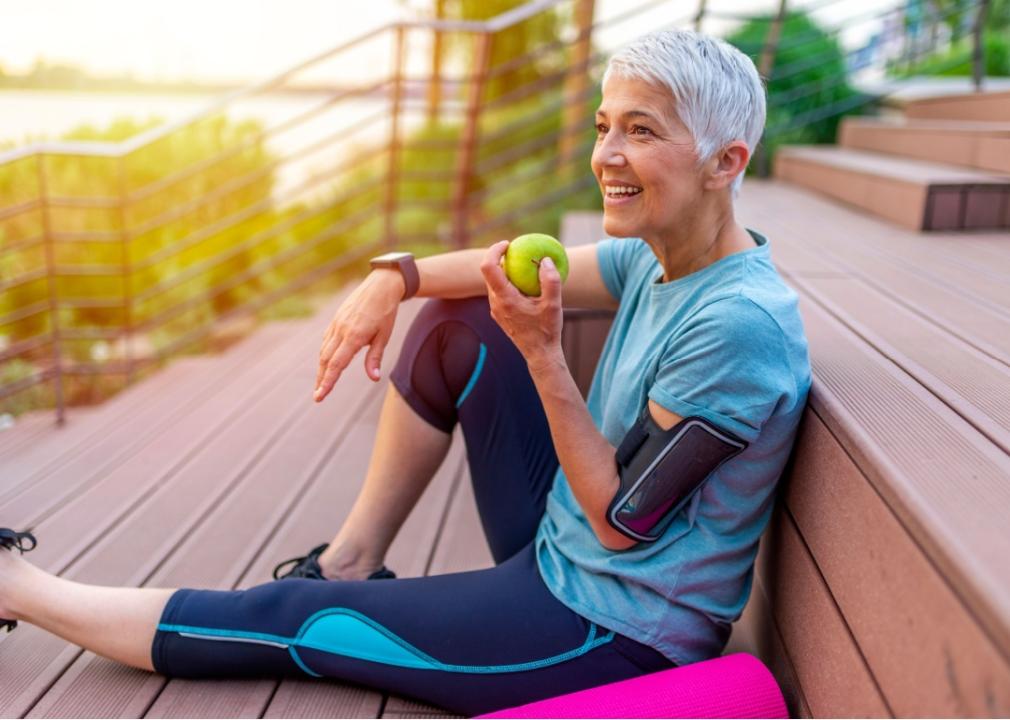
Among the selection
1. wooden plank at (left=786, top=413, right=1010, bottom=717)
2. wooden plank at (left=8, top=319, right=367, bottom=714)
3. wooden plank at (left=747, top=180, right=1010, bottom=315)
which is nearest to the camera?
wooden plank at (left=786, top=413, right=1010, bottom=717)

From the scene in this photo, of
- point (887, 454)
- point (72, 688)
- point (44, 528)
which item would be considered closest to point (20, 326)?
point (44, 528)

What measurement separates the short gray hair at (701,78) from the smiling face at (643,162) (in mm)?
14

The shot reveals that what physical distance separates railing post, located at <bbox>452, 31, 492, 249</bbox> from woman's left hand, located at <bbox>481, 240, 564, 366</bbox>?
2.91m

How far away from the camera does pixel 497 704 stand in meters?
1.41

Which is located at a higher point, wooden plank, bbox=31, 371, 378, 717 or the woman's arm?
the woman's arm

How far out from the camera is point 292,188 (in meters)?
4.35

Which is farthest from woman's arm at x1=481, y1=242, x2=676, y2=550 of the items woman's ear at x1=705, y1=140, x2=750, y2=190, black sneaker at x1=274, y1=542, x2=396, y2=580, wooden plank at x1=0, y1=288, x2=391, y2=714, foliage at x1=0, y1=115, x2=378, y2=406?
foliage at x1=0, y1=115, x2=378, y2=406

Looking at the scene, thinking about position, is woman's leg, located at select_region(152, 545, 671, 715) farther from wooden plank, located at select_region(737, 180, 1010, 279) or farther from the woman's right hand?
wooden plank, located at select_region(737, 180, 1010, 279)

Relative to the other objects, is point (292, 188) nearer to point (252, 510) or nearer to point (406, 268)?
point (252, 510)

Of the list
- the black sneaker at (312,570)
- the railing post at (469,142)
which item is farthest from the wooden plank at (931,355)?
the railing post at (469,142)

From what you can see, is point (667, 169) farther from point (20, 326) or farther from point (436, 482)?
point (20, 326)

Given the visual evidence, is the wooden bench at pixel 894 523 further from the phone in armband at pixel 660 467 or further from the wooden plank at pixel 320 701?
the wooden plank at pixel 320 701

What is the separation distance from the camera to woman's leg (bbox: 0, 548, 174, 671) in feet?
5.09

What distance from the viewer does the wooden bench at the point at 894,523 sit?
786 mm
